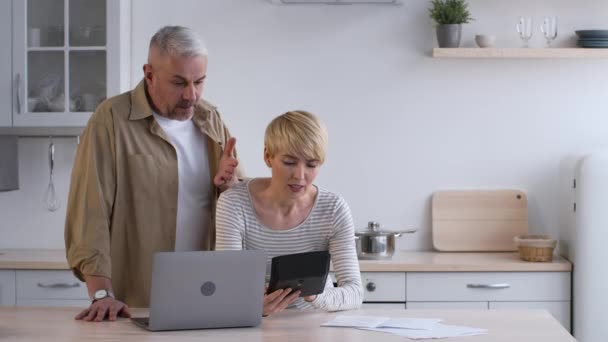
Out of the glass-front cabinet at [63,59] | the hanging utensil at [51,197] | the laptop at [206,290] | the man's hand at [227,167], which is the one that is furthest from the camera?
the hanging utensil at [51,197]

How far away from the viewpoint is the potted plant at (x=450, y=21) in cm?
421

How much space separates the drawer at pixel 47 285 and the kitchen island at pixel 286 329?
140cm

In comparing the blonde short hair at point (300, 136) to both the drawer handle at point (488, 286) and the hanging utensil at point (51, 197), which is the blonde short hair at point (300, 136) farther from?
the hanging utensil at point (51, 197)

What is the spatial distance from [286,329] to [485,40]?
2259 mm

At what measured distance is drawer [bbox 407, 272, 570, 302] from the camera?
397cm

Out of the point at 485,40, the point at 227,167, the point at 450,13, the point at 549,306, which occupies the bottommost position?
the point at 549,306

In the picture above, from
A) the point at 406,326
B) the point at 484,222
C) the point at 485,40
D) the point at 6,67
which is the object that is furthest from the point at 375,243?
the point at 6,67

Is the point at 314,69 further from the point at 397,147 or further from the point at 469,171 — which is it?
the point at 469,171

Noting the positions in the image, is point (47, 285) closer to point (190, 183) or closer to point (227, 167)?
point (190, 183)

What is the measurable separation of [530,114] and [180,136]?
2.11 meters

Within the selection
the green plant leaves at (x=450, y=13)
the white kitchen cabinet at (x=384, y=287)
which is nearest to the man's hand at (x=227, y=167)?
the white kitchen cabinet at (x=384, y=287)

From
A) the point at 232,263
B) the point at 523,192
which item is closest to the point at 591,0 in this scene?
the point at 523,192

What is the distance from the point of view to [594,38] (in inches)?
166

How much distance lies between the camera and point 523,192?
14.5ft
